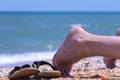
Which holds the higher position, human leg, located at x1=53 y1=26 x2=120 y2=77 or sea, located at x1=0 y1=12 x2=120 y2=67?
sea, located at x1=0 y1=12 x2=120 y2=67

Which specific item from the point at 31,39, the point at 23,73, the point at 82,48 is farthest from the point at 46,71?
the point at 31,39


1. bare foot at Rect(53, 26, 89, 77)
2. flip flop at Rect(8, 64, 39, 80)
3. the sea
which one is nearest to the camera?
flip flop at Rect(8, 64, 39, 80)

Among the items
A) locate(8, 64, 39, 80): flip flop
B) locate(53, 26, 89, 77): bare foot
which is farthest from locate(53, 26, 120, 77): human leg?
locate(8, 64, 39, 80): flip flop

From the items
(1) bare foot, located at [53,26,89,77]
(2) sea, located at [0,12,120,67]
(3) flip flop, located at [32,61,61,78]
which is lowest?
(3) flip flop, located at [32,61,61,78]

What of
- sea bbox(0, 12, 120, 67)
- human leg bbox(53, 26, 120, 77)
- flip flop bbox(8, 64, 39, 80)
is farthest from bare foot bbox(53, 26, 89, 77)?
sea bbox(0, 12, 120, 67)

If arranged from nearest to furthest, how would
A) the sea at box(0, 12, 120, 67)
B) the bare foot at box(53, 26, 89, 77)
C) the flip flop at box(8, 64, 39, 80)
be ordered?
the flip flop at box(8, 64, 39, 80) < the bare foot at box(53, 26, 89, 77) < the sea at box(0, 12, 120, 67)

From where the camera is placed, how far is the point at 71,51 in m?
4.16

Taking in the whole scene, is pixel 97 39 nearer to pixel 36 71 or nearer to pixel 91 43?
pixel 91 43

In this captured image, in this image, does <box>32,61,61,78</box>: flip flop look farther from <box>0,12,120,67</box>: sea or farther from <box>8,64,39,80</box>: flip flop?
<box>0,12,120,67</box>: sea

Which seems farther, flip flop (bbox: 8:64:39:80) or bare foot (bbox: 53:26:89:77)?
bare foot (bbox: 53:26:89:77)

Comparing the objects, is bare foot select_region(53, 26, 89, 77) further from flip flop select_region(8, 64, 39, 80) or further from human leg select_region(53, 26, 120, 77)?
flip flop select_region(8, 64, 39, 80)

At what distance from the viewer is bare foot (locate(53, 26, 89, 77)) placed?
13.5 ft

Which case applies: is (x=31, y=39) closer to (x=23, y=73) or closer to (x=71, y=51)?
(x=71, y=51)

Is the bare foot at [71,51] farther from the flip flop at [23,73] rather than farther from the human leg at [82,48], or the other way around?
the flip flop at [23,73]
